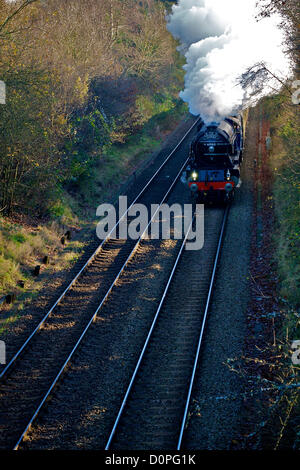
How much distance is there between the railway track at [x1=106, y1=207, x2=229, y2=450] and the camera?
7.84 m

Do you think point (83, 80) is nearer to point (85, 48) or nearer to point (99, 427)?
point (85, 48)

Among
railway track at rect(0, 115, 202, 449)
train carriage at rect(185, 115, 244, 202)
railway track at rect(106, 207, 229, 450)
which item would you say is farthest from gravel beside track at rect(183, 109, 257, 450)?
railway track at rect(0, 115, 202, 449)

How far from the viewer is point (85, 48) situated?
23.3 meters

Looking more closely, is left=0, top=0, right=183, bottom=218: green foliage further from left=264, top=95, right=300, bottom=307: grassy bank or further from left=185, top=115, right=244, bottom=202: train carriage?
left=264, top=95, right=300, bottom=307: grassy bank

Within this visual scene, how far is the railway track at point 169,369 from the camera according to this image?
25.7ft

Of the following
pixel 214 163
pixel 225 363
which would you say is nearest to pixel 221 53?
pixel 214 163

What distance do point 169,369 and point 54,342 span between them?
3020 millimetres

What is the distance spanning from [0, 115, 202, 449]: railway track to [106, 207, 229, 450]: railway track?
66.0 inches

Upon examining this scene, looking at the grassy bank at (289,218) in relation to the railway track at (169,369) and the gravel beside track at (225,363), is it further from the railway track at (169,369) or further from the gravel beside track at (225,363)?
the railway track at (169,369)

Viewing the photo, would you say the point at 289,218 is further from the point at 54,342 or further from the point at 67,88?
the point at 67,88

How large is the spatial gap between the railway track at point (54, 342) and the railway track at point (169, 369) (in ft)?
5.50

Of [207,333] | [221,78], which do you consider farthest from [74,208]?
[207,333]

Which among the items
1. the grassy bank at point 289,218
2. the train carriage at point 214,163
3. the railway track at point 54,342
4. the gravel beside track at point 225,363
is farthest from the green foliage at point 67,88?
the grassy bank at point 289,218

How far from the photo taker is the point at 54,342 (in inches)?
419
